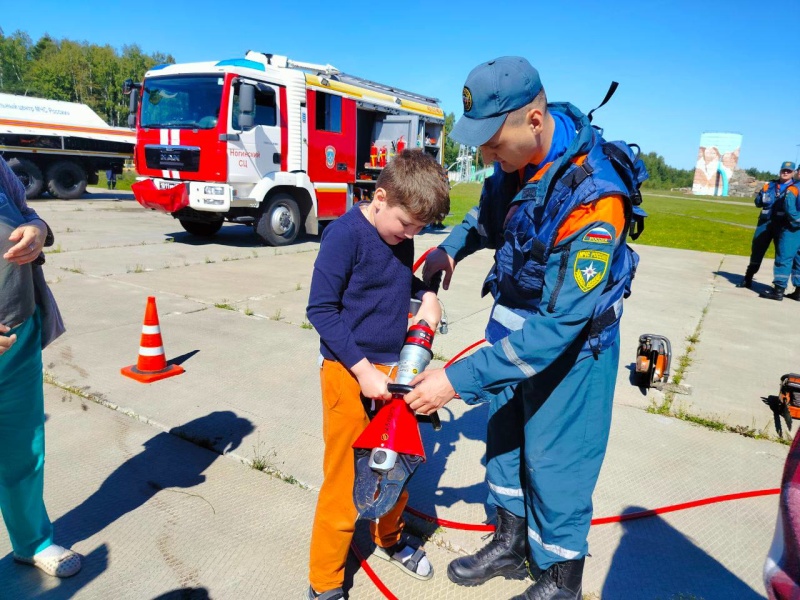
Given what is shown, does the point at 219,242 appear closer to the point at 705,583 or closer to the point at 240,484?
the point at 240,484

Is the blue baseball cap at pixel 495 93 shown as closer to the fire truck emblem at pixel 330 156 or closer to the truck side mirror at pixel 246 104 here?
the truck side mirror at pixel 246 104

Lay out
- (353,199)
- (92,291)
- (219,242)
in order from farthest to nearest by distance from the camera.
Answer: (353,199) < (219,242) < (92,291)

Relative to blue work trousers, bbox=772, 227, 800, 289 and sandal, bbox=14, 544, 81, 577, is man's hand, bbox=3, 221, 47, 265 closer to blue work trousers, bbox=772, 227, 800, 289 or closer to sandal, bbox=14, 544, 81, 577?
sandal, bbox=14, 544, 81, 577

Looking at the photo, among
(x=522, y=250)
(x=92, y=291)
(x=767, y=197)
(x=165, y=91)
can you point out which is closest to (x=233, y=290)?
(x=92, y=291)

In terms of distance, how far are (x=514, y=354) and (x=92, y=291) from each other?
6311 millimetres

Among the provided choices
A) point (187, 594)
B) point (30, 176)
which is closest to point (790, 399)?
point (187, 594)

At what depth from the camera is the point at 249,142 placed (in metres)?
9.89

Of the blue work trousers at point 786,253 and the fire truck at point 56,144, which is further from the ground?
the fire truck at point 56,144

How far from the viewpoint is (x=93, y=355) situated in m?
4.66

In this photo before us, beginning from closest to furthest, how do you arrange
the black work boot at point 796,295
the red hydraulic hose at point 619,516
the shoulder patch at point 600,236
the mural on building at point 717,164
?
the shoulder patch at point 600,236 < the red hydraulic hose at point 619,516 < the black work boot at point 796,295 < the mural on building at point 717,164

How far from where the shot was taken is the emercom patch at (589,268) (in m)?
1.79

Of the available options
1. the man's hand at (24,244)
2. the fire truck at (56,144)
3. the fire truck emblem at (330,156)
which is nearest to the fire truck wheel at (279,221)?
the fire truck emblem at (330,156)

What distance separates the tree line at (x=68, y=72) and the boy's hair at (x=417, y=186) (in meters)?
77.4

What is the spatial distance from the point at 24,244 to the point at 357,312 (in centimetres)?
114
